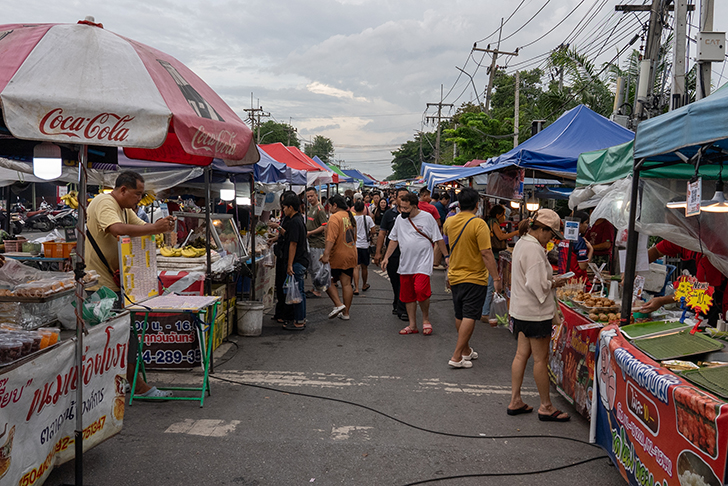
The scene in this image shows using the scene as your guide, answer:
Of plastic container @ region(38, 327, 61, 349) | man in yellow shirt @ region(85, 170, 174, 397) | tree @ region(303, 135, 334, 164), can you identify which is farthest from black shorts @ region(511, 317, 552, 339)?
tree @ region(303, 135, 334, 164)

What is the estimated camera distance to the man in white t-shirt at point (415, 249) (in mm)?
7340

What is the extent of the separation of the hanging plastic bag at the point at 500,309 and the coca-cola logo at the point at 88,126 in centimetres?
672

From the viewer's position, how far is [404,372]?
5.98m

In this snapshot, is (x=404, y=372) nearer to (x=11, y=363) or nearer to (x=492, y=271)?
(x=492, y=271)

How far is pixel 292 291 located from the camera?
7719 mm

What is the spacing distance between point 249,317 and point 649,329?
5271mm

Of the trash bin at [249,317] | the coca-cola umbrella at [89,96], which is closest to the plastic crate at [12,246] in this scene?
the trash bin at [249,317]

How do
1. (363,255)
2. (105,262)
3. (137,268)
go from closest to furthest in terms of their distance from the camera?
1. (105,262)
2. (137,268)
3. (363,255)

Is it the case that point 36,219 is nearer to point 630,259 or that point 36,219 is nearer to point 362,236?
point 362,236

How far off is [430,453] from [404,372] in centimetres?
198

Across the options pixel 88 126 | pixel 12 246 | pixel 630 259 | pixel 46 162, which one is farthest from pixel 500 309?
pixel 12 246

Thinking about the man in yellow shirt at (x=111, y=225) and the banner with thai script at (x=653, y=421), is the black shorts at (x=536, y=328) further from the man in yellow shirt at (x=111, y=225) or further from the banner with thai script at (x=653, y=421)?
the man in yellow shirt at (x=111, y=225)

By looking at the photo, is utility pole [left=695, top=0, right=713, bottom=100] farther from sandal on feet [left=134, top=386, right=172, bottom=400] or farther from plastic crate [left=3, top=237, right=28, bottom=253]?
plastic crate [left=3, top=237, right=28, bottom=253]

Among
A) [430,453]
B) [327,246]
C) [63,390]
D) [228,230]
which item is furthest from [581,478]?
[228,230]
